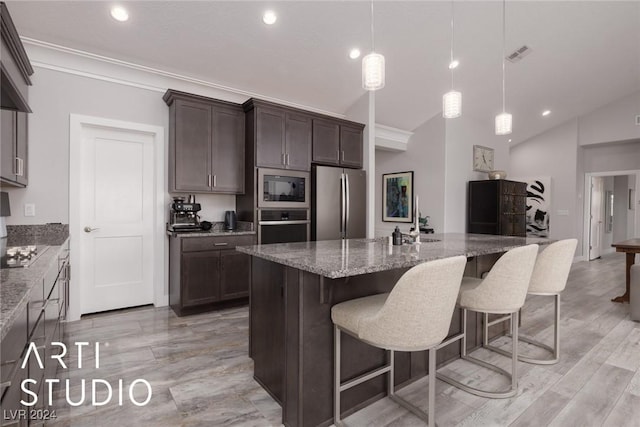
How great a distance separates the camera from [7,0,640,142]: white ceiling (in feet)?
9.98

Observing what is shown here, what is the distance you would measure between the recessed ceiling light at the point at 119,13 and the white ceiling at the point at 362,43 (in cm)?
5

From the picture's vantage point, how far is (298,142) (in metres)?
4.22

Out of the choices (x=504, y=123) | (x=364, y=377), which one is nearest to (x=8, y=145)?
(x=364, y=377)

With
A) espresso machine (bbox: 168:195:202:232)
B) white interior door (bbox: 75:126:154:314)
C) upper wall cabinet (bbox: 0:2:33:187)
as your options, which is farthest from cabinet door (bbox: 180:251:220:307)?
upper wall cabinet (bbox: 0:2:33:187)

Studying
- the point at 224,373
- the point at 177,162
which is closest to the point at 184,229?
the point at 177,162

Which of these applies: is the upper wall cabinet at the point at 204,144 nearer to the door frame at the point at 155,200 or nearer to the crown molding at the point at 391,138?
the door frame at the point at 155,200

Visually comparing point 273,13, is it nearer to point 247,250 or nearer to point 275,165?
point 275,165

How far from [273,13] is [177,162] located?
1815 millimetres

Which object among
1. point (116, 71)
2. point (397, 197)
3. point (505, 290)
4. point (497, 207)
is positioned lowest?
point (505, 290)

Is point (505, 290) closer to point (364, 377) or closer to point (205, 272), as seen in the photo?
point (364, 377)

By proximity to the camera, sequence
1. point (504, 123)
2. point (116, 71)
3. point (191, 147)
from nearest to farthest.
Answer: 1. point (504, 123)
2. point (116, 71)
3. point (191, 147)

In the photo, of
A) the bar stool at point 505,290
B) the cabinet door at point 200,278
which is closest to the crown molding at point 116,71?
the cabinet door at point 200,278

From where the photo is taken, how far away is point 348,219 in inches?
178

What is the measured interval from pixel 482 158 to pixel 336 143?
3.49 metres
